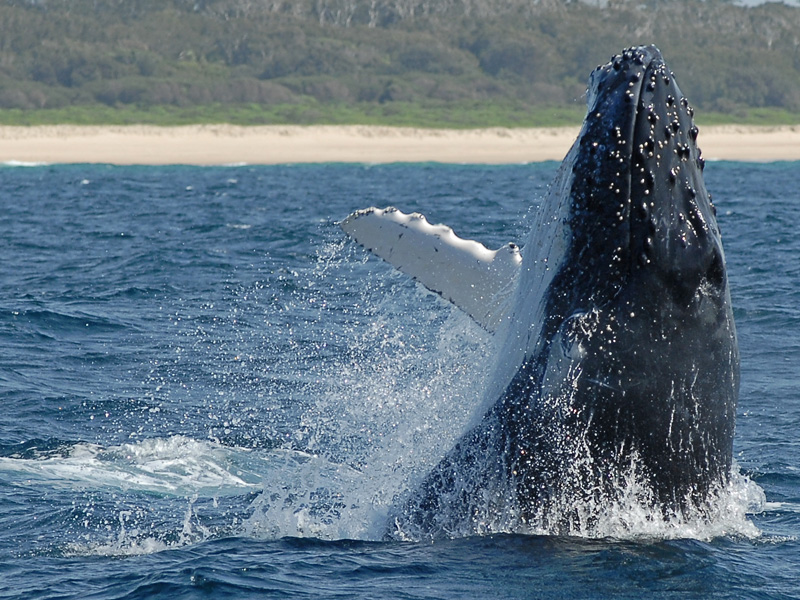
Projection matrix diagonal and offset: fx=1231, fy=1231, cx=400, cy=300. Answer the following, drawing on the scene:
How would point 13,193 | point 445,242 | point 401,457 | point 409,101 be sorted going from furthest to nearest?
point 409,101, point 13,193, point 401,457, point 445,242

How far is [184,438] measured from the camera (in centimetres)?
1117

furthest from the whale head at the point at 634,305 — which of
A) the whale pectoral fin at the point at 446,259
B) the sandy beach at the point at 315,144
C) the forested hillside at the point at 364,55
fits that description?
the forested hillside at the point at 364,55

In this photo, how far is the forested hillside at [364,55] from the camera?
350 ft

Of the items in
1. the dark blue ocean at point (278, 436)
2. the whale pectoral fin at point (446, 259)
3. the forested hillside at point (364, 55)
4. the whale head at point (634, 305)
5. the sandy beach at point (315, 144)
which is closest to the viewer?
the whale head at point (634, 305)

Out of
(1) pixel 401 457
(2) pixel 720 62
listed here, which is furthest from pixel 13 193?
(2) pixel 720 62

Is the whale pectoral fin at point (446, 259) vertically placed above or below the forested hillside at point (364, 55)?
below

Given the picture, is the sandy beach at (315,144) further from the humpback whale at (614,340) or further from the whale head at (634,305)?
the whale head at (634,305)

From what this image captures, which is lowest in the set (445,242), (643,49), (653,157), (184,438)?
(184,438)

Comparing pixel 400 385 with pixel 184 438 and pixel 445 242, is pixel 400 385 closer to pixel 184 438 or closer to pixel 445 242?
pixel 184 438

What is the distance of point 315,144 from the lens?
87.9 meters

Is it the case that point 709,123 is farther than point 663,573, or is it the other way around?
point 709,123

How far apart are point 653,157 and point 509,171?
59430 mm

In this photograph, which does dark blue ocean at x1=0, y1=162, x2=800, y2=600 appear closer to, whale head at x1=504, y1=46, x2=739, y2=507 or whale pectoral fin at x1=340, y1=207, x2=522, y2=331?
whale pectoral fin at x1=340, y1=207, x2=522, y2=331

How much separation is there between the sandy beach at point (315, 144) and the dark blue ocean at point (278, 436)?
53.5m
